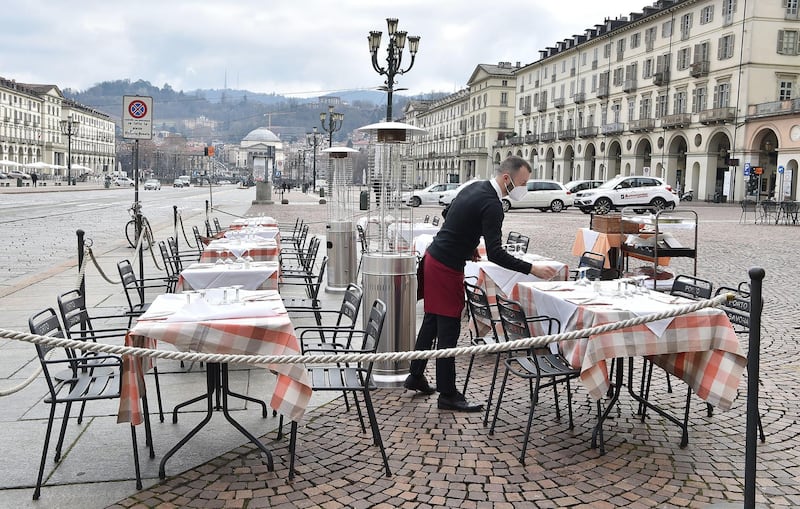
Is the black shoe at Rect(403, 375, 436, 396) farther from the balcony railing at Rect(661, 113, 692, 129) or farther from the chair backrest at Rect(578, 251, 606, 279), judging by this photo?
the balcony railing at Rect(661, 113, 692, 129)

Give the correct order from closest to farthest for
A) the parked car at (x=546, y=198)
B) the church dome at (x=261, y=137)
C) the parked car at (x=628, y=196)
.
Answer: the parked car at (x=628, y=196)
the parked car at (x=546, y=198)
the church dome at (x=261, y=137)

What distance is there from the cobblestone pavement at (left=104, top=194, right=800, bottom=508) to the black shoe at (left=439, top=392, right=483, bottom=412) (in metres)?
0.09

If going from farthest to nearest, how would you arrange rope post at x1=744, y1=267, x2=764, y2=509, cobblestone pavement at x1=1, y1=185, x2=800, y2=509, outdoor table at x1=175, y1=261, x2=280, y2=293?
outdoor table at x1=175, y1=261, x2=280, y2=293 < cobblestone pavement at x1=1, y1=185, x2=800, y2=509 < rope post at x1=744, y1=267, x2=764, y2=509

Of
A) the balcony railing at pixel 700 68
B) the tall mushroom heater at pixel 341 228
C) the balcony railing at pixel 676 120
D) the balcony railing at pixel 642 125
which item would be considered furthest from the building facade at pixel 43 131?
the tall mushroom heater at pixel 341 228

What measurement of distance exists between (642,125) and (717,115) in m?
10.00

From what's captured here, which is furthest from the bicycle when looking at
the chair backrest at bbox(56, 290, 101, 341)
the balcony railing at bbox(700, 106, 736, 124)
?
the balcony railing at bbox(700, 106, 736, 124)

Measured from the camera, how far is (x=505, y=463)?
474 cm

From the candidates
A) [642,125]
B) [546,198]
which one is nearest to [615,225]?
[546,198]

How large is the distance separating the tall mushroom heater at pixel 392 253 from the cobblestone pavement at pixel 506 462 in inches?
17.9

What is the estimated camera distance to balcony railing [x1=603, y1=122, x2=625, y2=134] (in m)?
65.8

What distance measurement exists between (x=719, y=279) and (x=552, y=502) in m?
10.0

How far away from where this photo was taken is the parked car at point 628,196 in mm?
35281

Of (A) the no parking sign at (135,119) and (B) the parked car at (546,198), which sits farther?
(B) the parked car at (546,198)

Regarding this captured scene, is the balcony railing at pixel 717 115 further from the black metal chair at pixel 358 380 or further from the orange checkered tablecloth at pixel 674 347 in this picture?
the black metal chair at pixel 358 380
